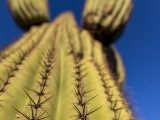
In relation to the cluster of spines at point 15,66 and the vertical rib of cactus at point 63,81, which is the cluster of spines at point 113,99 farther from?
Result: the cluster of spines at point 15,66

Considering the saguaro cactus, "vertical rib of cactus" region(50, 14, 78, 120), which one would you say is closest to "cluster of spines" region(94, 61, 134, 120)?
the saguaro cactus

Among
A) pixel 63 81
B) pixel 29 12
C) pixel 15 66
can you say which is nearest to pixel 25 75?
pixel 15 66

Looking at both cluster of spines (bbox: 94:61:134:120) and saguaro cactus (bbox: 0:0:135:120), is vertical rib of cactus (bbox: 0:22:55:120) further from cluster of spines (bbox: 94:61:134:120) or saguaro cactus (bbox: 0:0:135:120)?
cluster of spines (bbox: 94:61:134:120)

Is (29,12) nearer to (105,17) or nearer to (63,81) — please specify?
(105,17)

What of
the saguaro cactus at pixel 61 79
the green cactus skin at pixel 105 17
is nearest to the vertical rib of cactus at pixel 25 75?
the saguaro cactus at pixel 61 79

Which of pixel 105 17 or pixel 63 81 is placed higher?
pixel 105 17
